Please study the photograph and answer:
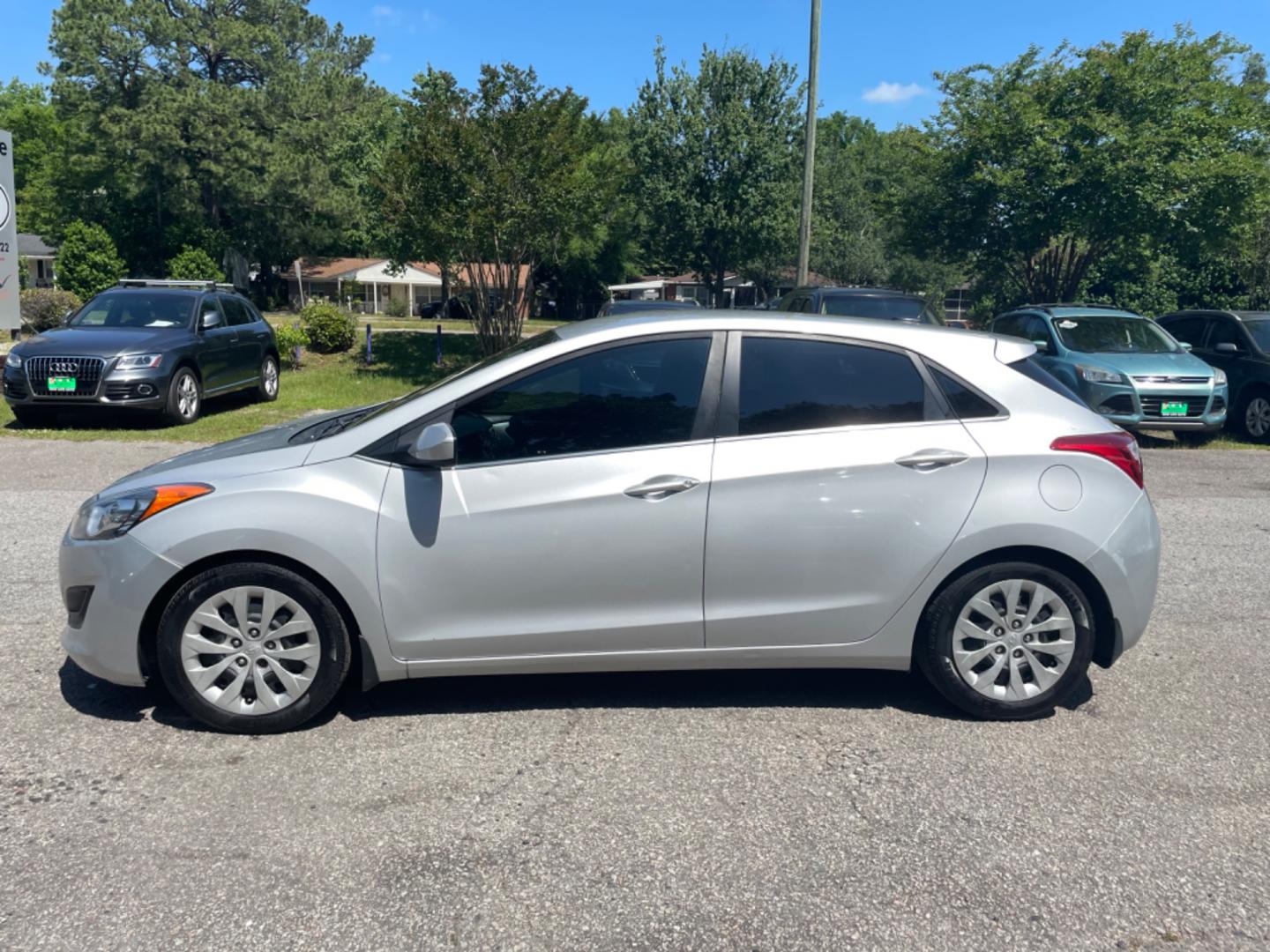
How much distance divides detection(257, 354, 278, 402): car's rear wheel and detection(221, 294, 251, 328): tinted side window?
0.73 metres

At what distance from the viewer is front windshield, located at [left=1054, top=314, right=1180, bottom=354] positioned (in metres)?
13.2

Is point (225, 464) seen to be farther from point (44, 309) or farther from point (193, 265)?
point (193, 265)

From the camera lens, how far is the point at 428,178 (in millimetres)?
18266

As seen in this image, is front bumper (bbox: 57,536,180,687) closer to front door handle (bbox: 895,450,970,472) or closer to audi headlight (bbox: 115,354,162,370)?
front door handle (bbox: 895,450,970,472)

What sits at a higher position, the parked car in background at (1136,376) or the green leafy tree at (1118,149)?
the green leafy tree at (1118,149)

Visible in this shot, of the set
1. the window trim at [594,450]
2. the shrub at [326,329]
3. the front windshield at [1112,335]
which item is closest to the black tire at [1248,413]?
the front windshield at [1112,335]

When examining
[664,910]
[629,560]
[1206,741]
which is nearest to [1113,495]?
[1206,741]

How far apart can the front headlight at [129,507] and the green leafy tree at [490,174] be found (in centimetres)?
1443

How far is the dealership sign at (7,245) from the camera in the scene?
1504 centimetres

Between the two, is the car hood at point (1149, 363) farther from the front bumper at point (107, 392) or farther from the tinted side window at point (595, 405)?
the front bumper at point (107, 392)

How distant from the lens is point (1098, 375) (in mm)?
12461

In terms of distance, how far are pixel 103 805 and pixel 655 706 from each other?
2.16 m

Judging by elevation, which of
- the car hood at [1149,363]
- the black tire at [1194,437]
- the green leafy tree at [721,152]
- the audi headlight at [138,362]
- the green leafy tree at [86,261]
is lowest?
the black tire at [1194,437]

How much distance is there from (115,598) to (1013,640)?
3639 millimetres
